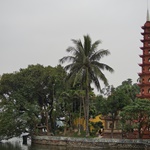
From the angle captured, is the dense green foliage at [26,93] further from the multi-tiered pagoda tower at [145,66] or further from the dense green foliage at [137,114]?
the dense green foliage at [137,114]

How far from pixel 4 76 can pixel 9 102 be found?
4439mm

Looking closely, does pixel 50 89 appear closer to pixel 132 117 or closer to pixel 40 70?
pixel 40 70

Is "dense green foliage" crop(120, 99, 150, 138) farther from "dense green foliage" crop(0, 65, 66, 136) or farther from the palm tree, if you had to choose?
"dense green foliage" crop(0, 65, 66, 136)

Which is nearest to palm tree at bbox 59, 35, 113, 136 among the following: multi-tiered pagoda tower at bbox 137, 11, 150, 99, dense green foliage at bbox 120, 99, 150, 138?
dense green foliage at bbox 120, 99, 150, 138

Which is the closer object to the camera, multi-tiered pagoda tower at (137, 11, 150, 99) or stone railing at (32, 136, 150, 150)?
stone railing at (32, 136, 150, 150)

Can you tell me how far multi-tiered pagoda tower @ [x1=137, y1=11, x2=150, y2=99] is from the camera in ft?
162

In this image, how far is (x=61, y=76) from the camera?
55.5 m

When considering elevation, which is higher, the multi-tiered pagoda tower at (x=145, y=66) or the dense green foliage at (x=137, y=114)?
the multi-tiered pagoda tower at (x=145, y=66)

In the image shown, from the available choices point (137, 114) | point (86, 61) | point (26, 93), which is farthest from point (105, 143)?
point (26, 93)

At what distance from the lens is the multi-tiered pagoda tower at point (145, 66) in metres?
49.5

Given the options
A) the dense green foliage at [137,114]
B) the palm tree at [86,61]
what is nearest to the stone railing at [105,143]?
the dense green foliage at [137,114]

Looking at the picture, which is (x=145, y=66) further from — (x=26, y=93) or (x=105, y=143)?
(x=26, y=93)

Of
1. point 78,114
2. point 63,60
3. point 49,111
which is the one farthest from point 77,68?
point 49,111

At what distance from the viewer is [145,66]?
167 feet
